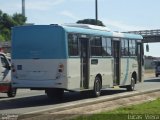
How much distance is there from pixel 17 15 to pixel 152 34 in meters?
31.6

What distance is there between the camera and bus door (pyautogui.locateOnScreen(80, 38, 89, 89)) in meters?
22.8

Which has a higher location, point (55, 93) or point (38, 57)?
point (38, 57)

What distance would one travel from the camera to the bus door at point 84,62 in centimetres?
2275

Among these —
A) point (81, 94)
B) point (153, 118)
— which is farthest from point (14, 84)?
point (153, 118)

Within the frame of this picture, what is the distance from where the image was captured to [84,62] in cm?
2294

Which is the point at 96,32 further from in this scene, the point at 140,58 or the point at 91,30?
the point at 140,58

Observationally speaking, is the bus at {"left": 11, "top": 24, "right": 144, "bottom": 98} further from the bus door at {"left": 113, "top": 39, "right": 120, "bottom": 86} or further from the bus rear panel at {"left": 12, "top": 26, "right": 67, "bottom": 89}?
the bus door at {"left": 113, "top": 39, "right": 120, "bottom": 86}

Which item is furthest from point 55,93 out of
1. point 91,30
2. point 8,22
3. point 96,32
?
point 8,22

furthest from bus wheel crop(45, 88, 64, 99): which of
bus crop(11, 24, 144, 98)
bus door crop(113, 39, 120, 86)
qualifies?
bus door crop(113, 39, 120, 86)

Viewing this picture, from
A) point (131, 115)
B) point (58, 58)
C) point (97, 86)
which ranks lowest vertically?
point (131, 115)

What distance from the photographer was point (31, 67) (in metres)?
21.5

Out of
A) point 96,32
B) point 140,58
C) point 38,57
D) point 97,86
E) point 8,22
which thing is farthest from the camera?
point 8,22

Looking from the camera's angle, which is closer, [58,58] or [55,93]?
[58,58]

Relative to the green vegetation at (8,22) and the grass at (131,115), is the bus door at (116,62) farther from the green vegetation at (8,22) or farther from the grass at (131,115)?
the green vegetation at (8,22)
